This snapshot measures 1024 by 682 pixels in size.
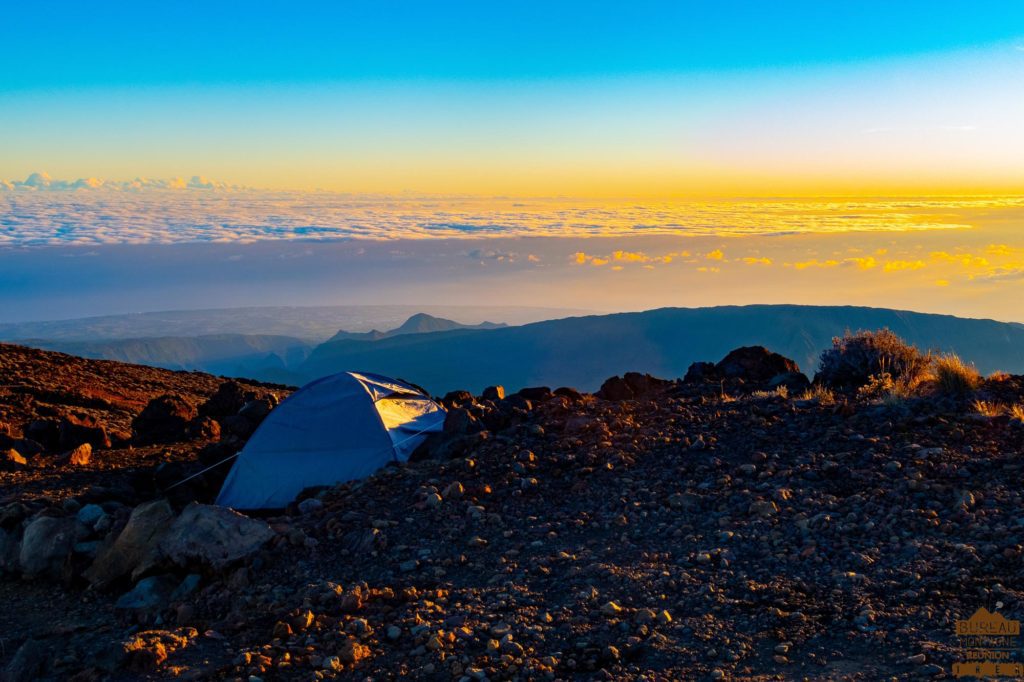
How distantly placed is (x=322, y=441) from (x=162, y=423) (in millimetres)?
6293

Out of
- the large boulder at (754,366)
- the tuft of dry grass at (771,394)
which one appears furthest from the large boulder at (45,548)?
the large boulder at (754,366)

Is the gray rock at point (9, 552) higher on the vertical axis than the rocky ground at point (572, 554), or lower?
lower

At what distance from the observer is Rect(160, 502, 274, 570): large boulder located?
9.51 meters

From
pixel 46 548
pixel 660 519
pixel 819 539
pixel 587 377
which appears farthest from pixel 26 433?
pixel 587 377

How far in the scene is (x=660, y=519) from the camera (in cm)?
1020

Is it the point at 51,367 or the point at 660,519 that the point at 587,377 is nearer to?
Result: the point at 51,367

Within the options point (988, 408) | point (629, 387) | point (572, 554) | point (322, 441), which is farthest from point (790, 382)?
point (322, 441)

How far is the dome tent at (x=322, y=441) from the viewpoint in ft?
46.8

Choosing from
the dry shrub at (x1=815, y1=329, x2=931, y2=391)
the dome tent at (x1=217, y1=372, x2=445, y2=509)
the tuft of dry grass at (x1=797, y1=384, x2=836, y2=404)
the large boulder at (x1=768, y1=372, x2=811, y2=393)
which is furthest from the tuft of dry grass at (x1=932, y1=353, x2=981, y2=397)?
the dome tent at (x1=217, y1=372, x2=445, y2=509)

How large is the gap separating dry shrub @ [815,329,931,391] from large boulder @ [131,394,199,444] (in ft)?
45.5

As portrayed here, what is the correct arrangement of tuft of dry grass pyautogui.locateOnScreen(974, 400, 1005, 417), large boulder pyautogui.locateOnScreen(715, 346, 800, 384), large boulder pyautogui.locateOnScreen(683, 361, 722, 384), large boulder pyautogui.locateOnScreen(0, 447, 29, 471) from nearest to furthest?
1. tuft of dry grass pyautogui.locateOnScreen(974, 400, 1005, 417)
2. large boulder pyautogui.locateOnScreen(0, 447, 29, 471)
3. large boulder pyautogui.locateOnScreen(683, 361, 722, 384)
4. large boulder pyautogui.locateOnScreen(715, 346, 800, 384)
